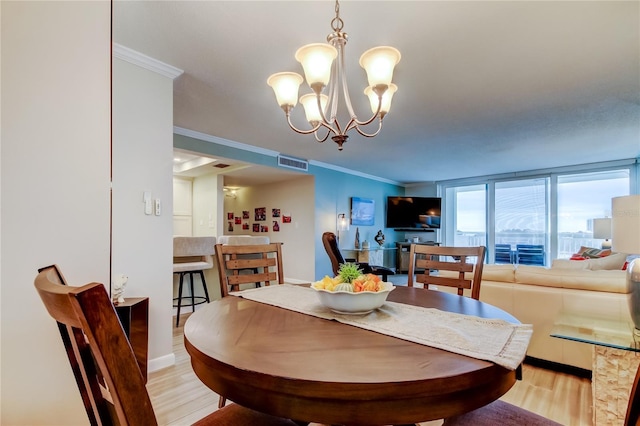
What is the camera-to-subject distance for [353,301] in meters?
1.11

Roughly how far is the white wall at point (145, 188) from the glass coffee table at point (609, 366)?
2.61 m

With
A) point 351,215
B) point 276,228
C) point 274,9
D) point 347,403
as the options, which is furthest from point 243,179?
point 347,403

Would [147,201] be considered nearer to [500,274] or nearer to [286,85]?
[286,85]

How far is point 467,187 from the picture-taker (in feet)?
24.8

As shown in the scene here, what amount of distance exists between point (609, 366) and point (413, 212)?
240 inches

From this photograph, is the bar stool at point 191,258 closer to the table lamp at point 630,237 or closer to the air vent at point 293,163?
the air vent at point 293,163

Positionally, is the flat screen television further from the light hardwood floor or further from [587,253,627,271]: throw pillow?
the light hardwood floor

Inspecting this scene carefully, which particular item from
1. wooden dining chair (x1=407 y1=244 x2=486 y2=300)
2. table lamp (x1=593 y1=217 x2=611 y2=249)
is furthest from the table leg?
table lamp (x1=593 y1=217 x2=611 y2=249)

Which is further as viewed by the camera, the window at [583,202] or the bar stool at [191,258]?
the window at [583,202]

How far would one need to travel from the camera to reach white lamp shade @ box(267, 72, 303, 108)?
175 cm

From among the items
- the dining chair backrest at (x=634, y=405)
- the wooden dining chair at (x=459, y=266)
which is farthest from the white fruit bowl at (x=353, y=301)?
the wooden dining chair at (x=459, y=266)

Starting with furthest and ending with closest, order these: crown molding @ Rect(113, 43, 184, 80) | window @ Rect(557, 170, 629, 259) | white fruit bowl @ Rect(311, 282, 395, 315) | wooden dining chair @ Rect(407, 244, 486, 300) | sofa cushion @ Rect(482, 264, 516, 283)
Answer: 1. window @ Rect(557, 170, 629, 259)
2. sofa cushion @ Rect(482, 264, 516, 283)
3. crown molding @ Rect(113, 43, 184, 80)
4. wooden dining chair @ Rect(407, 244, 486, 300)
5. white fruit bowl @ Rect(311, 282, 395, 315)

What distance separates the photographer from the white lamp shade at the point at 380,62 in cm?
154

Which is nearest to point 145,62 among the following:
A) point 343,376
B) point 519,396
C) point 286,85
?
point 286,85
